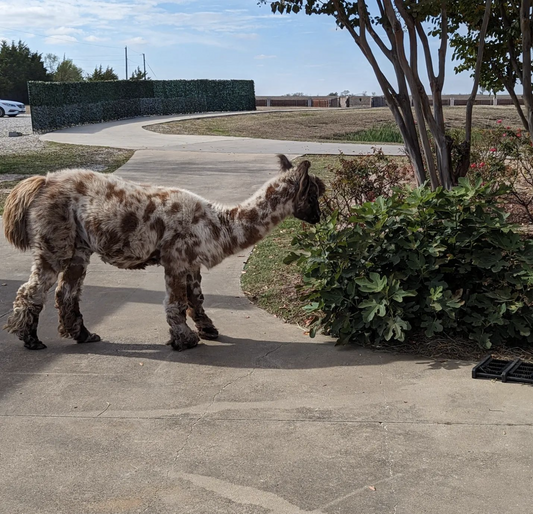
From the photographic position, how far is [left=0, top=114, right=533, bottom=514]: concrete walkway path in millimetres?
4320

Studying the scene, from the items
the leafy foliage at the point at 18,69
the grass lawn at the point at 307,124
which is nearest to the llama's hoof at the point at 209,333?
the grass lawn at the point at 307,124

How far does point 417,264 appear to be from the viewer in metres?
6.71

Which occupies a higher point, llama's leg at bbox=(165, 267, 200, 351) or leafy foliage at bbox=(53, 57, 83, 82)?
leafy foliage at bbox=(53, 57, 83, 82)

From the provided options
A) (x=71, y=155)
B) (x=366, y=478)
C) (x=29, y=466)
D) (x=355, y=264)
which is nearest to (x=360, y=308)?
(x=355, y=264)

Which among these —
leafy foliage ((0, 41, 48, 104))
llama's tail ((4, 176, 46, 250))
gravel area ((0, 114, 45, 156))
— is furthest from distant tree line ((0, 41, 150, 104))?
llama's tail ((4, 176, 46, 250))

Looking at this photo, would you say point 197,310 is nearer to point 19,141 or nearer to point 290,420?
point 290,420

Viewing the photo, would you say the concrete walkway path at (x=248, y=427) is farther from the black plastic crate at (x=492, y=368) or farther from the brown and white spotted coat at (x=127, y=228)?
the brown and white spotted coat at (x=127, y=228)

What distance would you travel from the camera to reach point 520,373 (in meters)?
6.10

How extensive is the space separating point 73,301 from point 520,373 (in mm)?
4061

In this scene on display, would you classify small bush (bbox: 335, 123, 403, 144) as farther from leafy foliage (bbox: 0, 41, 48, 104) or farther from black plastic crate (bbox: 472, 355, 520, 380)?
leafy foliage (bbox: 0, 41, 48, 104)

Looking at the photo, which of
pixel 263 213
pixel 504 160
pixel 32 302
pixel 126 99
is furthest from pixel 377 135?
pixel 32 302

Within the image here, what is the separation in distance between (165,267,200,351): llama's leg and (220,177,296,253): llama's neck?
63 cm

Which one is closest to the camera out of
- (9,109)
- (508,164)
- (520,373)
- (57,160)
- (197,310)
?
(520,373)

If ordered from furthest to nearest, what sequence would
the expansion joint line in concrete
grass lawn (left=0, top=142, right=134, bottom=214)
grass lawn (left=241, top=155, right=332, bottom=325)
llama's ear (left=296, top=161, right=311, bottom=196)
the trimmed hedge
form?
the trimmed hedge, grass lawn (left=0, top=142, right=134, bottom=214), grass lawn (left=241, top=155, right=332, bottom=325), llama's ear (left=296, top=161, right=311, bottom=196), the expansion joint line in concrete
